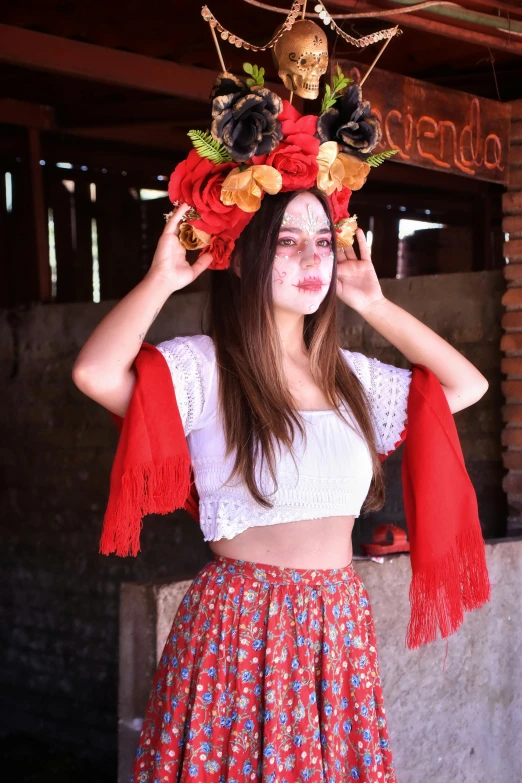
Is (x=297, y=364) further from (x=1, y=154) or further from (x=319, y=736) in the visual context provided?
(x=1, y=154)

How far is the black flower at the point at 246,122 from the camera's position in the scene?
6.77 ft

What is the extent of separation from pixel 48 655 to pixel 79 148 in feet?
13.9

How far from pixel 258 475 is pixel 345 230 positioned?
0.65 m

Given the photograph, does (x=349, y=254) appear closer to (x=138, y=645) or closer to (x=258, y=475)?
(x=258, y=475)

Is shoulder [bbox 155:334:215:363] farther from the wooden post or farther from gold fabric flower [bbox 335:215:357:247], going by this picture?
the wooden post

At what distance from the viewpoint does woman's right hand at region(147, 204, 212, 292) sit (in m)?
2.10

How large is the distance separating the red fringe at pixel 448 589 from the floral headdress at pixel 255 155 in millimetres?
829

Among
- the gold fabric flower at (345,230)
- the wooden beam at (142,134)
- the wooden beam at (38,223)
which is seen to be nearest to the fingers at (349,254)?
the gold fabric flower at (345,230)

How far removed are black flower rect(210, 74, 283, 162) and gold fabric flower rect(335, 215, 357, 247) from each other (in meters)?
0.31

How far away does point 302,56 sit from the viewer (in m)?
2.30

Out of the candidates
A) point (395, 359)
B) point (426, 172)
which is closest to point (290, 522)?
point (395, 359)

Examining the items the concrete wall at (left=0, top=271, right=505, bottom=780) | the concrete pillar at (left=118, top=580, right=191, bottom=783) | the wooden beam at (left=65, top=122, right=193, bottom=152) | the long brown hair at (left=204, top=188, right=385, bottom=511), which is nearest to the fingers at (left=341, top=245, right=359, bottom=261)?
the long brown hair at (left=204, top=188, right=385, bottom=511)

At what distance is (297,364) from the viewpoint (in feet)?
7.55

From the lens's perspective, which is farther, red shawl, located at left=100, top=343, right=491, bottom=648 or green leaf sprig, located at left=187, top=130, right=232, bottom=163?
red shawl, located at left=100, top=343, right=491, bottom=648
